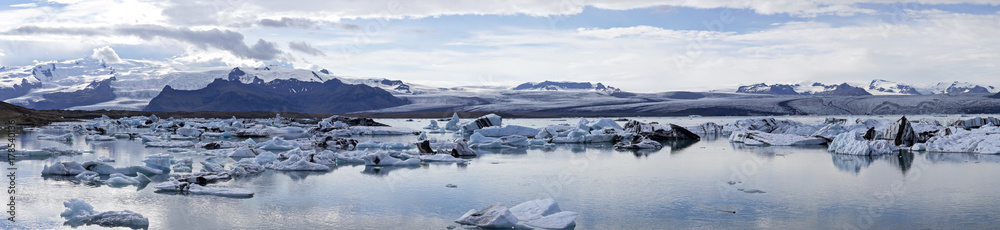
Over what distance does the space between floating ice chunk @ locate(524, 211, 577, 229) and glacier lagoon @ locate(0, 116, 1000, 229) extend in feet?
0.46

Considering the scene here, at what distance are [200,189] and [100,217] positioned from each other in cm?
245

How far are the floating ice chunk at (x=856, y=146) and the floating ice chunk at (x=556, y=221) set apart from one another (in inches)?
512

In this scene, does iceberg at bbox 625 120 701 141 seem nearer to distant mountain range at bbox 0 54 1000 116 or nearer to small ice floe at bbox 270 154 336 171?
small ice floe at bbox 270 154 336 171

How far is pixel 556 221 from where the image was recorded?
25.3ft

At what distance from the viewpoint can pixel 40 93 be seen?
146 m

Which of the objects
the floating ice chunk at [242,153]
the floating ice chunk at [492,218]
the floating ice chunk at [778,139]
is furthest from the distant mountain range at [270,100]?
the floating ice chunk at [492,218]

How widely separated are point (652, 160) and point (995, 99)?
87.9m

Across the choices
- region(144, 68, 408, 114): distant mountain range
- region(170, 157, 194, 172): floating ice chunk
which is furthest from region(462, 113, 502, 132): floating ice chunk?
region(144, 68, 408, 114): distant mountain range

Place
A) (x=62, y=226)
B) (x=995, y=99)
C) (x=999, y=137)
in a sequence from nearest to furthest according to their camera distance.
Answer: (x=62, y=226) < (x=999, y=137) < (x=995, y=99)

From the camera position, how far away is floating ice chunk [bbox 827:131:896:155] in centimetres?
1797

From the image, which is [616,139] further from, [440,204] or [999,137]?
[440,204]

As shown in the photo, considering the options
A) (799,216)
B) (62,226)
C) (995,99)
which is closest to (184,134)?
(62,226)

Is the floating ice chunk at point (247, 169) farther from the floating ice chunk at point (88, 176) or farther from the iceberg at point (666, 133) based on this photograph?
the iceberg at point (666, 133)

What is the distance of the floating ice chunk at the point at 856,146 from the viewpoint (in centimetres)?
1797
